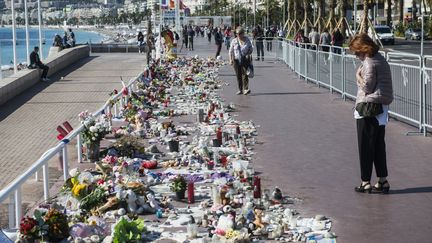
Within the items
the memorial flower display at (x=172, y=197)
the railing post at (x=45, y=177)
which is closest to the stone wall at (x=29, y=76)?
the memorial flower display at (x=172, y=197)

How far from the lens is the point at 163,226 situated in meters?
8.34

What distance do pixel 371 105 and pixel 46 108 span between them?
1668 cm

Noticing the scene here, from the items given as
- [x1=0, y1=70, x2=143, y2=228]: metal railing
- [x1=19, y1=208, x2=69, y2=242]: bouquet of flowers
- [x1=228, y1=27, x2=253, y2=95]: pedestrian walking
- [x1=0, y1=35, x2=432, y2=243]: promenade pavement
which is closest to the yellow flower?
[x1=0, y1=70, x2=143, y2=228]: metal railing

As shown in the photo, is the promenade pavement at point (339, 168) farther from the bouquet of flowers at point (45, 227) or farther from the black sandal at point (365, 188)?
the bouquet of flowers at point (45, 227)

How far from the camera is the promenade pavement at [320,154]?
8461 mm

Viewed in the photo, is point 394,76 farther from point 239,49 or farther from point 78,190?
point 78,190

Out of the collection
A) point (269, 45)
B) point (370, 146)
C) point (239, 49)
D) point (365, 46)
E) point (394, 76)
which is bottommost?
point (269, 45)

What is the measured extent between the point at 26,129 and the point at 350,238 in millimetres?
13362

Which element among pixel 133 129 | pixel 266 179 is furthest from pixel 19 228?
pixel 133 129

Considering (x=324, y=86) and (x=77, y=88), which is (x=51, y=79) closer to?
(x=77, y=88)

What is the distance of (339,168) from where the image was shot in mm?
11234

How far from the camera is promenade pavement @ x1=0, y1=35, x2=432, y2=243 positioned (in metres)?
8.46

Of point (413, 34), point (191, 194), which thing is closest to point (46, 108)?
point (191, 194)

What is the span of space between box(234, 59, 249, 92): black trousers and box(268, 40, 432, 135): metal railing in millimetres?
2231
